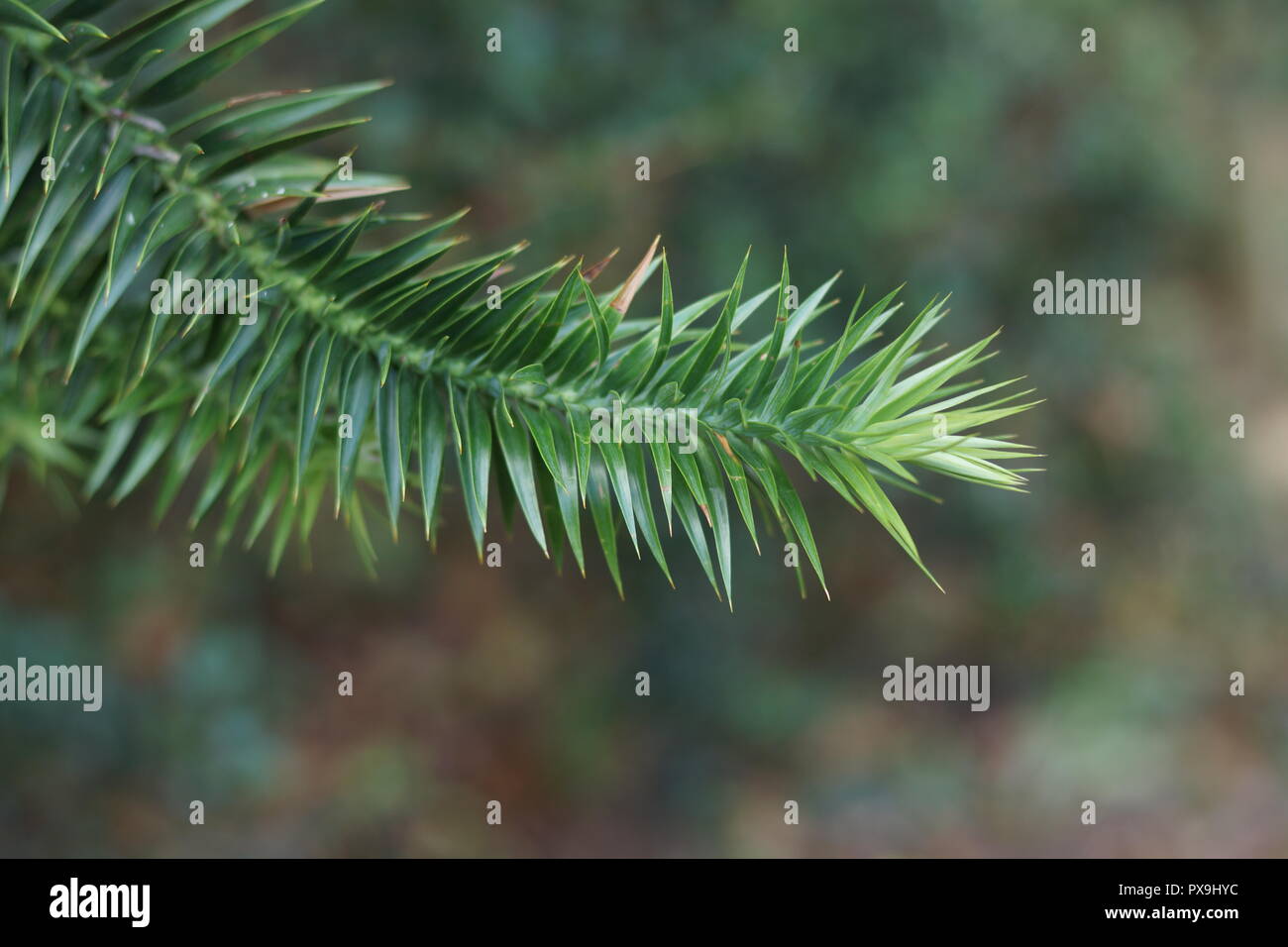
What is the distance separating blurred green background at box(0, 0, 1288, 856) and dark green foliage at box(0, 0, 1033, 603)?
270 cm

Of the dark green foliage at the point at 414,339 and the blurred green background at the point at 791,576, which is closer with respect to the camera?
the dark green foliage at the point at 414,339

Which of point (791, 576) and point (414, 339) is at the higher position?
point (414, 339)

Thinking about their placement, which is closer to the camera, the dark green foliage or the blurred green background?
the dark green foliage

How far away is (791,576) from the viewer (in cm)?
461

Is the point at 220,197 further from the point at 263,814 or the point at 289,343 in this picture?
the point at 263,814

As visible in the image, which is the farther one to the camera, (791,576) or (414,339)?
(791,576)

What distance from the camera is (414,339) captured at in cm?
96

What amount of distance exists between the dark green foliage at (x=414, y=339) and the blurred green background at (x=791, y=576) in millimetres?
2703

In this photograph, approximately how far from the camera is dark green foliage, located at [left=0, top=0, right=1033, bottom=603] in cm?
88

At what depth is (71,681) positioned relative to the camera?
379 centimetres

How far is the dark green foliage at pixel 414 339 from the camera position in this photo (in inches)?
34.6

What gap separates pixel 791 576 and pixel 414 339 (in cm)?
382

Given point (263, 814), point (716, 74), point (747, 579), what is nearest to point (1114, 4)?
point (716, 74)

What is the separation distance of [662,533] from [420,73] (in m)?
2.08
